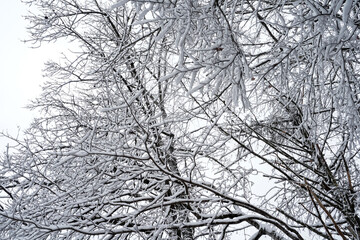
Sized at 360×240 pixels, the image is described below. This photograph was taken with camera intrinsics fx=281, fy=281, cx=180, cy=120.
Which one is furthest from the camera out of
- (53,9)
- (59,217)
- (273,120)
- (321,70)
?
(53,9)

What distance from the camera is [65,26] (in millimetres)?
6406

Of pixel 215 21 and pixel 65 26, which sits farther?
pixel 65 26

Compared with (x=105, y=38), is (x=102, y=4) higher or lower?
higher

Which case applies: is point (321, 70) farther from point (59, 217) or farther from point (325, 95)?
point (59, 217)

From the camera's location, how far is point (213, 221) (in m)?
2.87

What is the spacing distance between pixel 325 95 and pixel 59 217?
3.34 meters

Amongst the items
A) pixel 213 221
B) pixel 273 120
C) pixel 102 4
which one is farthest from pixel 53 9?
pixel 213 221

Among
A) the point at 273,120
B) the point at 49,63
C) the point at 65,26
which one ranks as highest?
the point at 65,26

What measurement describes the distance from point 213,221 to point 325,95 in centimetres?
181

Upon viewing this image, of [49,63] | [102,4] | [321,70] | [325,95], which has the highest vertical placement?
[102,4]

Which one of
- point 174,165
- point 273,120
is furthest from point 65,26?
point 273,120

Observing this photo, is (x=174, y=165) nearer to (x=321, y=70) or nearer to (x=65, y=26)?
(x=321, y=70)

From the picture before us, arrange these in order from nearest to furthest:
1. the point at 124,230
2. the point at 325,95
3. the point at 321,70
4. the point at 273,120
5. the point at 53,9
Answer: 1. the point at 321,70
2. the point at 124,230
3. the point at 325,95
4. the point at 273,120
5. the point at 53,9

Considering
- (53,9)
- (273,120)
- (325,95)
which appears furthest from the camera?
(53,9)
